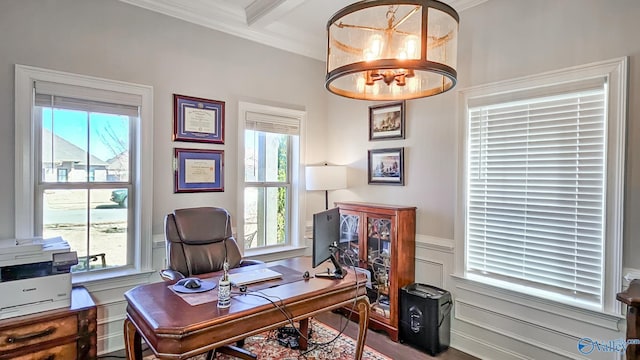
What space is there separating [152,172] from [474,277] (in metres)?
2.80

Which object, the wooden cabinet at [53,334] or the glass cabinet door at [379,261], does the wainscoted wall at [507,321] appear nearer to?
the glass cabinet door at [379,261]

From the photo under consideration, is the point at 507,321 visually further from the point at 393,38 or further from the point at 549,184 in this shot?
the point at 393,38

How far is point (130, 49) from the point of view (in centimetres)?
283

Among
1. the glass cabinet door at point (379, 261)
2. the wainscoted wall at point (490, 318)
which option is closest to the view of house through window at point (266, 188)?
the wainscoted wall at point (490, 318)

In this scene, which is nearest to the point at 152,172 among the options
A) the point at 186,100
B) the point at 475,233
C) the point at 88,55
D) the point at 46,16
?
the point at 186,100

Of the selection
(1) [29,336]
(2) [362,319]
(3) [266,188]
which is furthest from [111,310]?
(2) [362,319]

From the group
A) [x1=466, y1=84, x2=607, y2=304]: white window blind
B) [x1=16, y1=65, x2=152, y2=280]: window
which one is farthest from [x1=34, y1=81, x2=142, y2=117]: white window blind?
[x1=466, y1=84, x2=607, y2=304]: white window blind

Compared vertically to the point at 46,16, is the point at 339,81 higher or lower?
lower

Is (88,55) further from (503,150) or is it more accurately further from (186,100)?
(503,150)

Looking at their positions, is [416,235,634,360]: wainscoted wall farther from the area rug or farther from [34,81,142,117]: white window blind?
[34,81,142,117]: white window blind

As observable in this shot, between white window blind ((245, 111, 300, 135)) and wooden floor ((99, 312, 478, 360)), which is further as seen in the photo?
white window blind ((245, 111, 300, 135))

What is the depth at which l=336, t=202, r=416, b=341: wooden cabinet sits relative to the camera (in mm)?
3088

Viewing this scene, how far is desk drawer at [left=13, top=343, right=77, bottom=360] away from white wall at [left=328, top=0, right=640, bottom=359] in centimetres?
267

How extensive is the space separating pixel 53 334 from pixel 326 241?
68.4 inches
